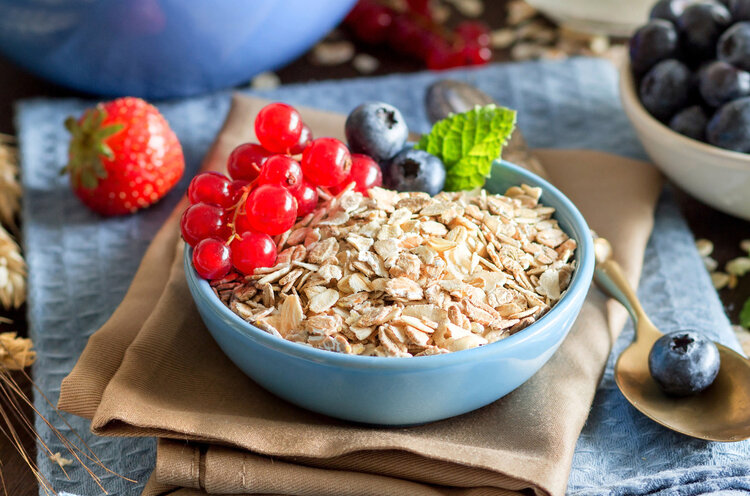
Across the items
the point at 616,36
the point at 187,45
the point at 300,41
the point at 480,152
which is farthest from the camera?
the point at 616,36

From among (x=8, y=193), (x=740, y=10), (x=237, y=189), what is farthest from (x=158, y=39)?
(x=740, y=10)

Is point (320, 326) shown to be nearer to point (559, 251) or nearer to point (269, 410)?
point (269, 410)

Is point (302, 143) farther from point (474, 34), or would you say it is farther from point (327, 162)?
point (474, 34)

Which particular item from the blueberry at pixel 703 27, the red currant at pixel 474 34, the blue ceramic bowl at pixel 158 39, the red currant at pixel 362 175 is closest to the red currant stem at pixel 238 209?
the red currant at pixel 362 175

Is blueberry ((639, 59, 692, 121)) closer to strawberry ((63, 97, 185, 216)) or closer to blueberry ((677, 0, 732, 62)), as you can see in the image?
blueberry ((677, 0, 732, 62))

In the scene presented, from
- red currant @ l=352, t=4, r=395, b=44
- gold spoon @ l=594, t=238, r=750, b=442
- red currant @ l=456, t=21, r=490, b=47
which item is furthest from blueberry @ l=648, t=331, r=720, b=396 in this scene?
red currant @ l=352, t=4, r=395, b=44

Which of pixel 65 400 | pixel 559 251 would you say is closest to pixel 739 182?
pixel 559 251
